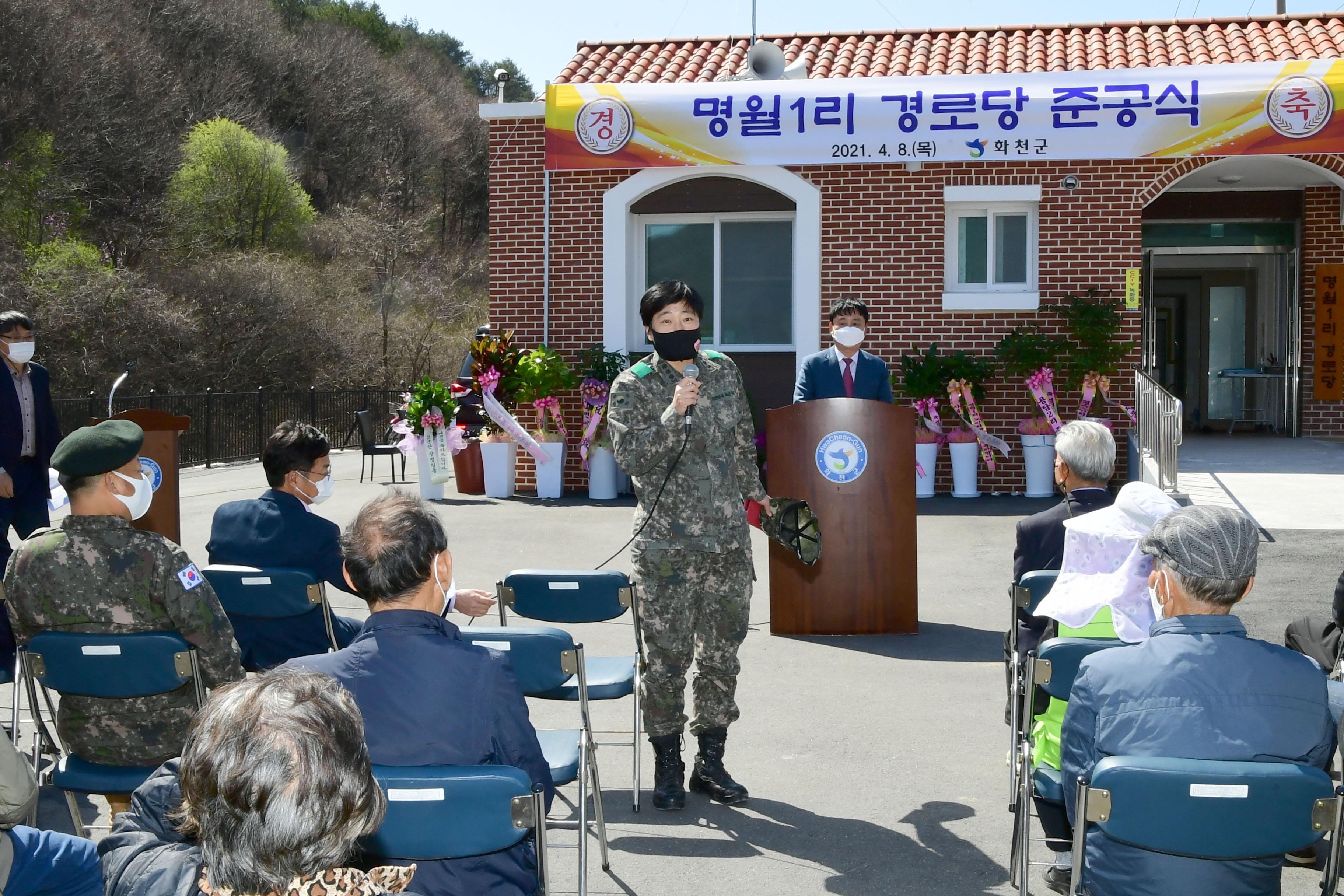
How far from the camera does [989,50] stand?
1555cm

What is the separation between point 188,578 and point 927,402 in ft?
34.0

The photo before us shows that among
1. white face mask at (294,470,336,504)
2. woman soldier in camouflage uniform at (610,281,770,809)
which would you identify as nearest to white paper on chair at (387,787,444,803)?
woman soldier in camouflage uniform at (610,281,770,809)

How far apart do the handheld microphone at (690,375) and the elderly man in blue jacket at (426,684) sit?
5.85 ft

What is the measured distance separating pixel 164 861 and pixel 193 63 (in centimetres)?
4212

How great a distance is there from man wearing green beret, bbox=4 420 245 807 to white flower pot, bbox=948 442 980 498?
410 inches

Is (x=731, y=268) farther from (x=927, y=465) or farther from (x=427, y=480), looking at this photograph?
(x=427, y=480)

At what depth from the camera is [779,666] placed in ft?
22.6

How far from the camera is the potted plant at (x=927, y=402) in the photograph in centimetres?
1332

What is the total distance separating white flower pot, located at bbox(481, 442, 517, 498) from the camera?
1388 cm

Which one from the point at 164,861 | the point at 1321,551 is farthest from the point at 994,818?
the point at 1321,551

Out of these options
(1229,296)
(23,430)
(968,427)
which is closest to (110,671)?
(23,430)

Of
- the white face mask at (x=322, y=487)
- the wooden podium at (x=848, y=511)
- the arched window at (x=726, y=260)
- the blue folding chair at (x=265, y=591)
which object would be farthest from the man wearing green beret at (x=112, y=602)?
the arched window at (x=726, y=260)

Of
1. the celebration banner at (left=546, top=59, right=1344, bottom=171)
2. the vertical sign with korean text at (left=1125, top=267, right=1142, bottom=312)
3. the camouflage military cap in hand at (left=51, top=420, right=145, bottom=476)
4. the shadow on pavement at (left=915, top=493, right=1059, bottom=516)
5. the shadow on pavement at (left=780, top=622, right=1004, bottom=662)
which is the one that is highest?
the celebration banner at (left=546, top=59, right=1344, bottom=171)

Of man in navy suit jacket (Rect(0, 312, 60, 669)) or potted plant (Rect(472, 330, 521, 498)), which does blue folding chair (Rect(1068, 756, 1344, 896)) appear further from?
potted plant (Rect(472, 330, 521, 498))
